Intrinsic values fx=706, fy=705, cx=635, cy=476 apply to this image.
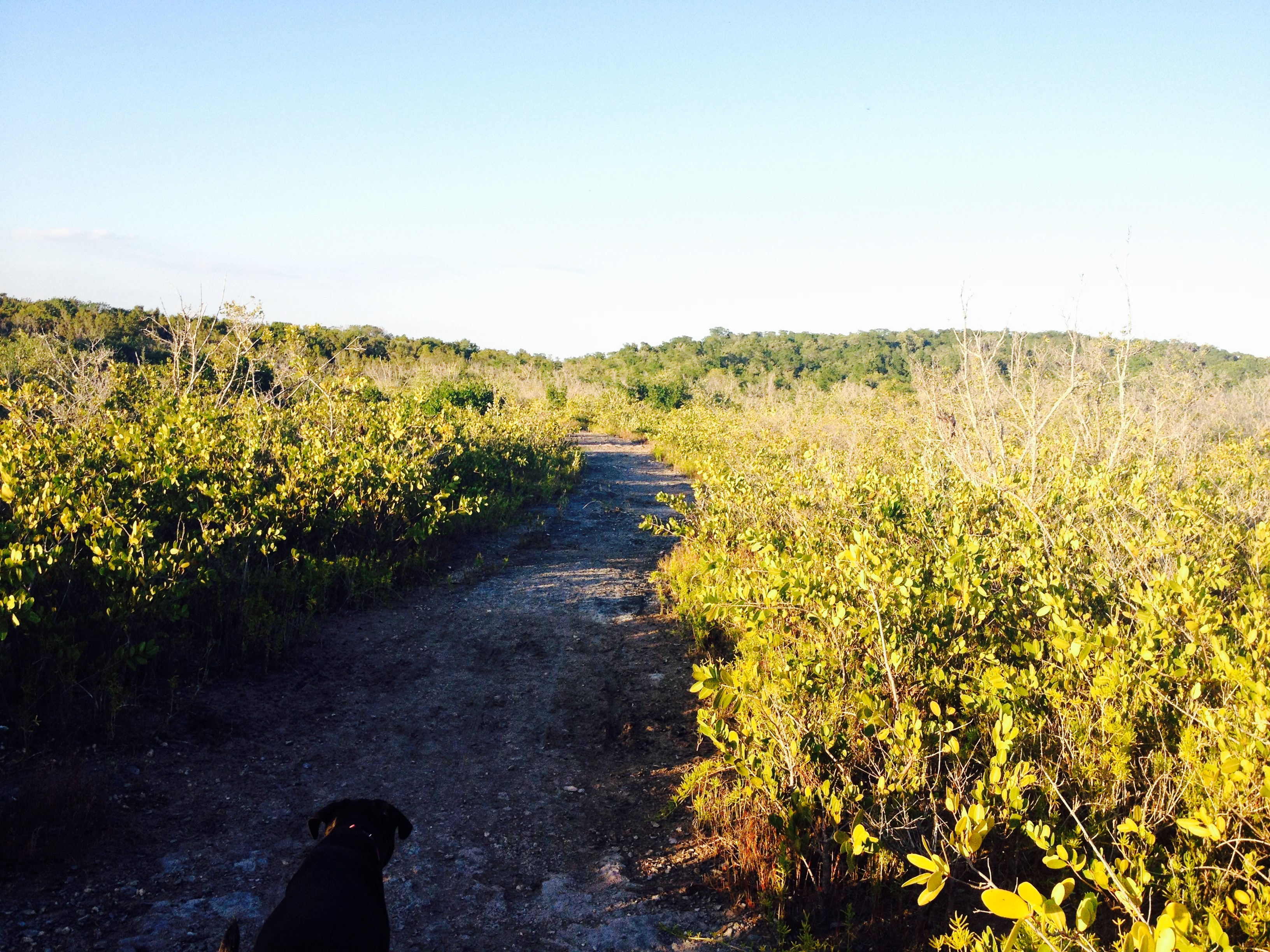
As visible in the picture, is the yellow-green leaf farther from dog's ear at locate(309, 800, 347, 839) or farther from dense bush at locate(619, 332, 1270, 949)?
dog's ear at locate(309, 800, 347, 839)

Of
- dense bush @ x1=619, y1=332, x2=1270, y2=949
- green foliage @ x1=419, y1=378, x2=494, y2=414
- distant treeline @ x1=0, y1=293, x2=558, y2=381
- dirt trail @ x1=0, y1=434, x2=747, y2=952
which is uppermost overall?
distant treeline @ x1=0, y1=293, x2=558, y2=381

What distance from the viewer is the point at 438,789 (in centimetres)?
406

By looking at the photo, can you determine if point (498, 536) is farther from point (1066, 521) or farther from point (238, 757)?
point (1066, 521)

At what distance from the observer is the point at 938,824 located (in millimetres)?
2848

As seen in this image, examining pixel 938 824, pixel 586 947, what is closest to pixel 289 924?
pixel 586 947

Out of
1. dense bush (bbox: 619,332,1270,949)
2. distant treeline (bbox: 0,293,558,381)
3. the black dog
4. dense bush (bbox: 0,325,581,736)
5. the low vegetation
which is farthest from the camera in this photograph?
distant treeline (bbox: 0,293,558,381)

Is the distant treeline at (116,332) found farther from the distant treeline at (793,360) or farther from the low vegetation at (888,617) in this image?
the distant treeline at (793,360)

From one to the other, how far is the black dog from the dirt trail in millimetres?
572

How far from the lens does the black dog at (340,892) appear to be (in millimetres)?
2090

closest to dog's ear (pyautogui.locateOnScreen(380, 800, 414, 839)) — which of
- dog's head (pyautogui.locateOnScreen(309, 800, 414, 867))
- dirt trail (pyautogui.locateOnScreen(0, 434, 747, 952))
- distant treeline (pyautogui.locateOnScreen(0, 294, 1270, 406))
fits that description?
dog's head (pyautogui.locateOnScreen(309, 800, 414, 867))

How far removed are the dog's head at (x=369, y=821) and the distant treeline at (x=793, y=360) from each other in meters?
22.3

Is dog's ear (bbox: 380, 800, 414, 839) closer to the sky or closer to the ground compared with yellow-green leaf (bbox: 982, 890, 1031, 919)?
closer to the ground

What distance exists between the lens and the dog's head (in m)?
2.73

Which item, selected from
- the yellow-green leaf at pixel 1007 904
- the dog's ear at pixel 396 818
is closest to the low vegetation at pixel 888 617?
the yellow-green leaf at pixel 1007 904
